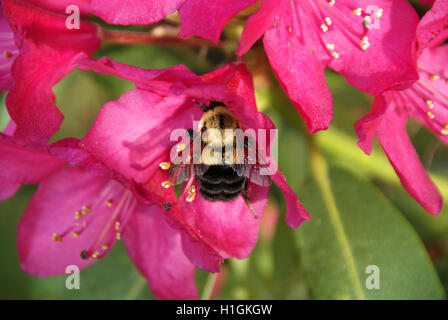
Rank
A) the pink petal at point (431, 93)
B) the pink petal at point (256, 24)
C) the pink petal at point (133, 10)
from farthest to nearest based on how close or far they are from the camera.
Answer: the pink petal at point (431, 93)
the pink petal at point (133, 10)
the pink petal at point (256, 24)

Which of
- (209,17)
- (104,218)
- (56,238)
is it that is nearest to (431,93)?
(209,17)

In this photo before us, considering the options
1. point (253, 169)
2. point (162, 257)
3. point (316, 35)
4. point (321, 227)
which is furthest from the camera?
point (321, 227)

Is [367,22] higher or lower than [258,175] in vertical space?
higher

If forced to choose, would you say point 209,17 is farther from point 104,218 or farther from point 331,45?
point 104,218

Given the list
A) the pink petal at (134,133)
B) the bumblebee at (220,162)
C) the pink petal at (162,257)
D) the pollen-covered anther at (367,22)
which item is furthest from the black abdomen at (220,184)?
the pollen-covered anther at (367,22)

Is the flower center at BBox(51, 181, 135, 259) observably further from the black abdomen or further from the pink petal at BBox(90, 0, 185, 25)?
the pink petal at BBox(90, 0, 185, 25)

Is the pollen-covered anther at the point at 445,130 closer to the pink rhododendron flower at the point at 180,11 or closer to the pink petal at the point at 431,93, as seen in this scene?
the pink petal at the point at 431,93
